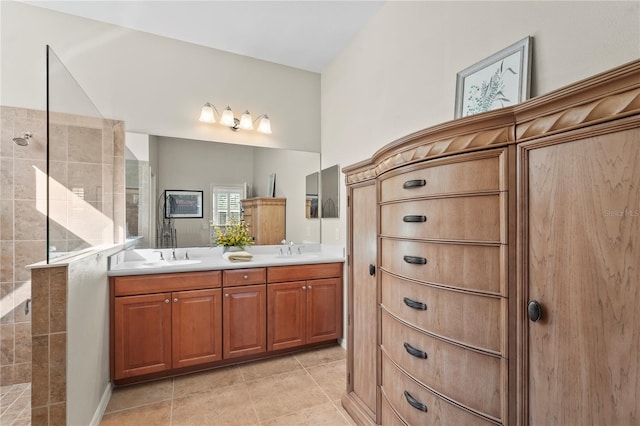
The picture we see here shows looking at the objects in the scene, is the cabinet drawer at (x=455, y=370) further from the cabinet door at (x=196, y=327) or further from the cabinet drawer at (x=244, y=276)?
the cabinet door at (x=196, y=327)

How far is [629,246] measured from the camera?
68 cm

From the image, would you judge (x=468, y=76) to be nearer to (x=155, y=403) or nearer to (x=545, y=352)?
(x=545, y=352)

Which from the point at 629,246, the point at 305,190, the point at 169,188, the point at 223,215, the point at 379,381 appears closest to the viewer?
the point at 629,246

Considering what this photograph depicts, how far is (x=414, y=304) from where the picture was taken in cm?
124

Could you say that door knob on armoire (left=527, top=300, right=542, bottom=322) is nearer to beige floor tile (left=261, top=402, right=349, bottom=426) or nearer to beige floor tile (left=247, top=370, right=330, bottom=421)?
beige floor tile (left=261, top=402, right=349, bottom=426)

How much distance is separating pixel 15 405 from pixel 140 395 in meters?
0.79

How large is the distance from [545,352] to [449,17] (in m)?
1.83

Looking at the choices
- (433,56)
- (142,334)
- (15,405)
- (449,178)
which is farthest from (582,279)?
(15,405)

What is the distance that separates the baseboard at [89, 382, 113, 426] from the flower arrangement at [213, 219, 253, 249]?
1406 millimetres

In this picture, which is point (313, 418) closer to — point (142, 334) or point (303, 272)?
point (303, 272)

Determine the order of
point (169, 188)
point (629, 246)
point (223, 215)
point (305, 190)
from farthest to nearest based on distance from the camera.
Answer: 1. point (305, 190)
2. point (223, 215)
3. point (169, 188)
4. point (629, 246)

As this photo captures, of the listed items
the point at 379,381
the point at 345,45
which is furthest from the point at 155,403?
the point at 345,45

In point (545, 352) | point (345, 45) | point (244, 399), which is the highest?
point (345, 45)

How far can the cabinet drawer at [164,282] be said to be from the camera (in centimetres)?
220
